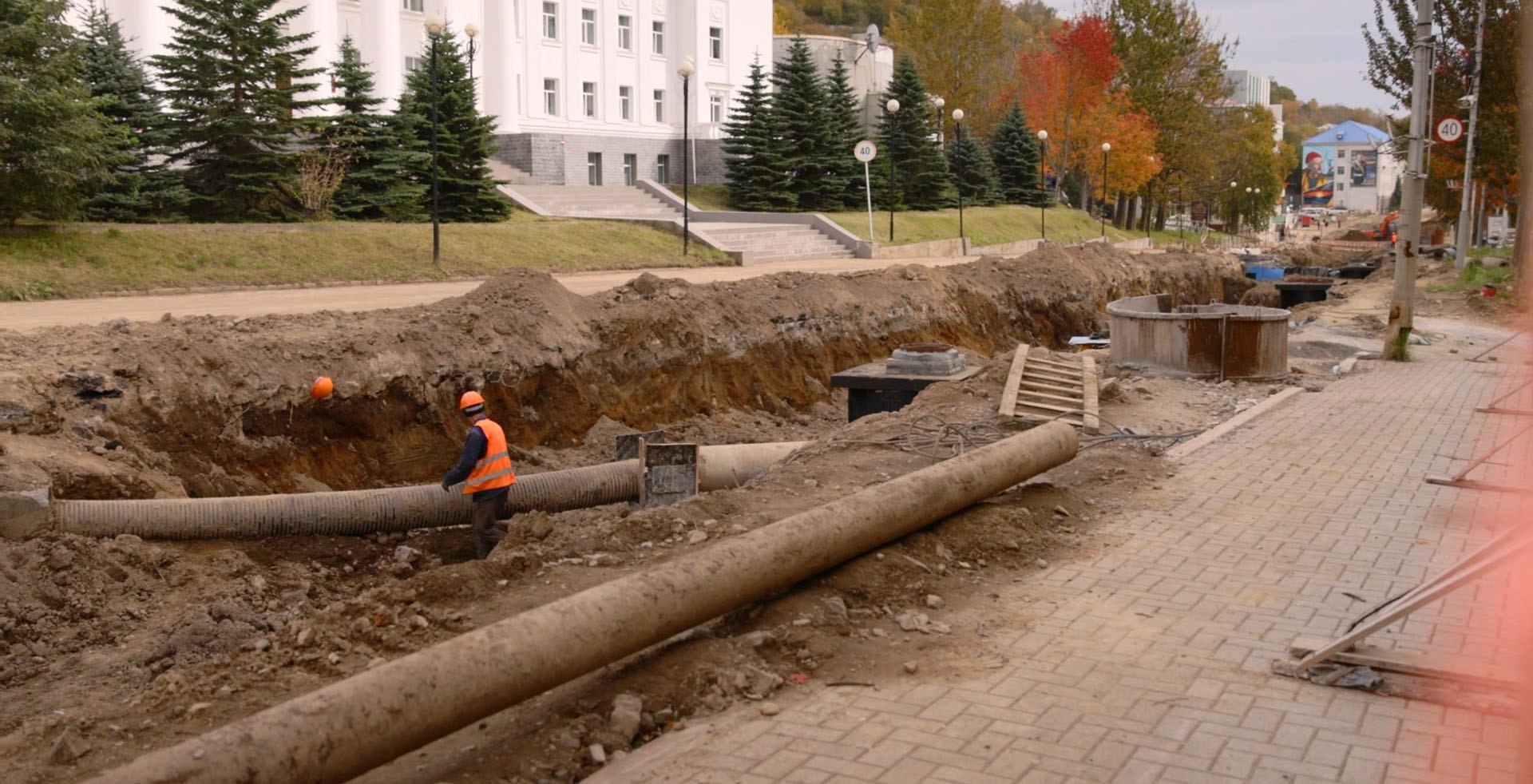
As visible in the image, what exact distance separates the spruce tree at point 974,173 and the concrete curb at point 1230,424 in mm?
41663

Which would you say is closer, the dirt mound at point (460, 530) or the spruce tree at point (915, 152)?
the dirt mound at point (460, 530)

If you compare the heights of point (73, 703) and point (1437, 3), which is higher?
point (1437, 3)

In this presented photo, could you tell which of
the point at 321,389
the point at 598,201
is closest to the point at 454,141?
the point at 598,201

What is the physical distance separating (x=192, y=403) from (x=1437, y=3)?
123 feet

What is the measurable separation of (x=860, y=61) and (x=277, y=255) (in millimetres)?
46451

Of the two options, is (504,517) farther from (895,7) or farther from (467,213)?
(895,7)

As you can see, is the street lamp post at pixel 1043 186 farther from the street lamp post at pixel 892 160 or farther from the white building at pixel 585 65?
the white building at pixel 585 65

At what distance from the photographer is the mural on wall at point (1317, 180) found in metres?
154

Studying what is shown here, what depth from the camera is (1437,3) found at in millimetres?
37562

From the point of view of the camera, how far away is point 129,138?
26.3 metres

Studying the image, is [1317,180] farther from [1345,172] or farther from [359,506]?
[359,506]

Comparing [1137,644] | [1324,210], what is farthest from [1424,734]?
[1324,210]

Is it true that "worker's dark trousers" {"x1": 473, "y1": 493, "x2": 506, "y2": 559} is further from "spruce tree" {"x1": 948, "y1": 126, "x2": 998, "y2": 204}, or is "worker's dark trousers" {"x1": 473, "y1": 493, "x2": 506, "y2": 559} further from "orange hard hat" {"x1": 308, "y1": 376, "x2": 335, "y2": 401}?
"spruce tree" {"x1": 948, "y1": 126, "x2": 998, "y2": 204}

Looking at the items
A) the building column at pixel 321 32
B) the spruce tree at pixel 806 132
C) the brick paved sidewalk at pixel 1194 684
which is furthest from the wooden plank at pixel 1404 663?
the spruce tree at pixel 806 132
